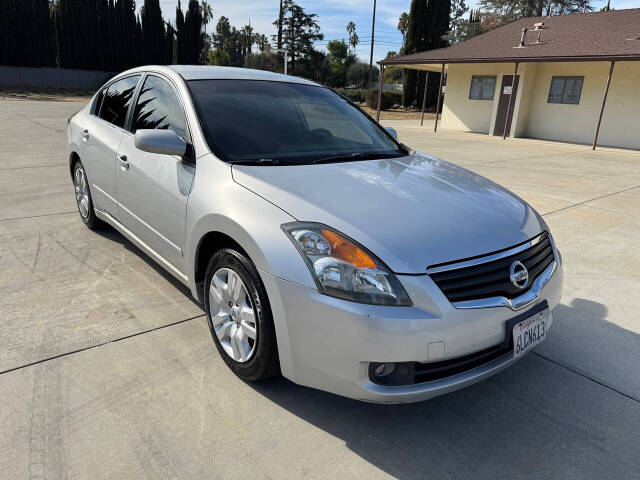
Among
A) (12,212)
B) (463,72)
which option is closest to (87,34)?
(463,72)

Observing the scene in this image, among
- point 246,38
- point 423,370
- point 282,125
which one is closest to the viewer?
point 423,370

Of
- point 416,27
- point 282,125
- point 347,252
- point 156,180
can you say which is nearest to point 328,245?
point 347,252

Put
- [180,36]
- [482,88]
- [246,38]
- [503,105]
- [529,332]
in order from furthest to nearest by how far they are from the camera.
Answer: [246,38]
[180,36]
[482,88]
[503,105]
[529,332]

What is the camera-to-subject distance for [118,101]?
13.3 ft

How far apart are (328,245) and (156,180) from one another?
1529 millimetres

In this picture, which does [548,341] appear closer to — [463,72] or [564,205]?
[564,205]

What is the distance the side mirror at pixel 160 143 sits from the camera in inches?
108

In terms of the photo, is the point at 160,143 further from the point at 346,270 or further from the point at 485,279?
the point at 485,279

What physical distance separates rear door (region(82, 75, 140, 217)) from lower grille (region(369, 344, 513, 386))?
107 inches

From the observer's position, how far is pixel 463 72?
21016 millimetres

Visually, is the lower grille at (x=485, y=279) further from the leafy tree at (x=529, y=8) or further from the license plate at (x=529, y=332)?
the leafy tree at (x=529, y=8)

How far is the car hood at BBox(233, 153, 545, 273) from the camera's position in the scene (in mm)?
2100

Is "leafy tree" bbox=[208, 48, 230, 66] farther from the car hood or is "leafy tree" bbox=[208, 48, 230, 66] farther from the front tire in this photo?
the front tire

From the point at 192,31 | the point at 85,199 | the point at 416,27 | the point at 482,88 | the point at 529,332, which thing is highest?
the point at 416,27
